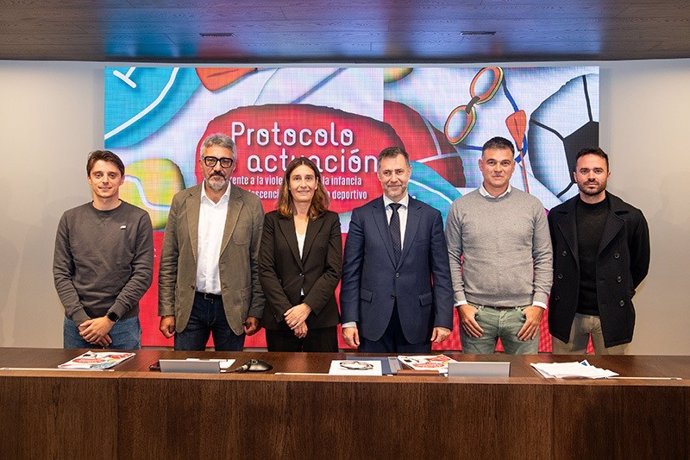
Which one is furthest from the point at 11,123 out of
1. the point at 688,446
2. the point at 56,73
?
the point at 688,446

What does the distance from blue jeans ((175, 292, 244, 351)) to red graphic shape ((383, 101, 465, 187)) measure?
107 inches

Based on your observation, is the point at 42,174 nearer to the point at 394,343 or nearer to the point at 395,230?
the point at 395,230

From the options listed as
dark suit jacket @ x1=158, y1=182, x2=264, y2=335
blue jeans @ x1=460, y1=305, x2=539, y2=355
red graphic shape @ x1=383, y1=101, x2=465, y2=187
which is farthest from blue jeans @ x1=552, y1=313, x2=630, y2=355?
red graphic shape @ x1=383, y1=101, x2=465, y2=187

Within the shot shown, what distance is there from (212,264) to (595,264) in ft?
6.53

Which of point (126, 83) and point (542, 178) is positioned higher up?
point (126, 83)

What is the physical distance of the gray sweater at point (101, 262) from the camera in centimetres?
350

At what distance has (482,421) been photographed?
7.38 ft

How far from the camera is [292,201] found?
3529 millimetres

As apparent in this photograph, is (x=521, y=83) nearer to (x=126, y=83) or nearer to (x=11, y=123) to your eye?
(x=126, y=83)

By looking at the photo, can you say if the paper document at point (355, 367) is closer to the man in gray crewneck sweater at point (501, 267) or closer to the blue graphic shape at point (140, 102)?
the man in gray crewneck sweater at point (501, 267)

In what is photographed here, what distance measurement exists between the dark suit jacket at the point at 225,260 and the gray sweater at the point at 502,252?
1.06 meters

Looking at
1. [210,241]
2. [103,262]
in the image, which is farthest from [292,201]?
[103,262]

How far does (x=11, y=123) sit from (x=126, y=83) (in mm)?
1062

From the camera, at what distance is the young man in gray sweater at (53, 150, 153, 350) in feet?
11.4
